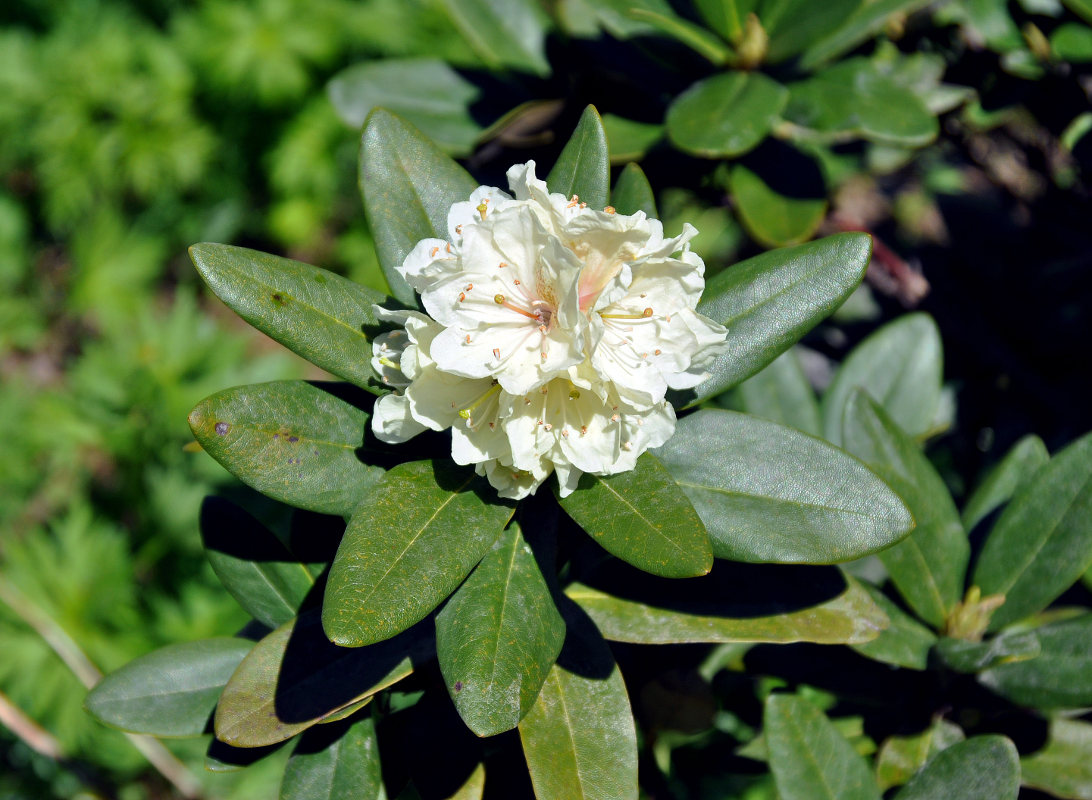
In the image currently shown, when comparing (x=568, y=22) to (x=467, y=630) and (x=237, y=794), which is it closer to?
(x=467, y=630)

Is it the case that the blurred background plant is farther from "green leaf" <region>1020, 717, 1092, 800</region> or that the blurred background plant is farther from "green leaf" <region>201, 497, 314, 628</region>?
"green leaf" <region>201, 497, 314, 628</region>

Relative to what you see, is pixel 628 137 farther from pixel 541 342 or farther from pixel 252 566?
pixel 252 566

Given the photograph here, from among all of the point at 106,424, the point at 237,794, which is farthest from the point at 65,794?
the point at 106,424

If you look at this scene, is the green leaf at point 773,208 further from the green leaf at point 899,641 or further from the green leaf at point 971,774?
the green leaf at point 971,774

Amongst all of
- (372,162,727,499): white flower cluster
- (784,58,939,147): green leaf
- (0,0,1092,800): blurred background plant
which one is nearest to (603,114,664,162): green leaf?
(0,0,1092,800): blurred background plant

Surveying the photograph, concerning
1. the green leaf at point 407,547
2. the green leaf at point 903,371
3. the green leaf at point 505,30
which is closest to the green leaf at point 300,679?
the green leaf at point 407,547

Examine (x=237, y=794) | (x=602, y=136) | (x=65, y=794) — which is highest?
(x=602, y=136)
